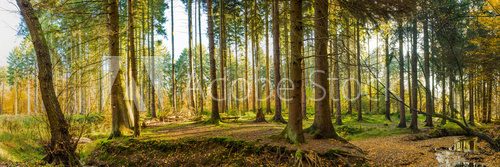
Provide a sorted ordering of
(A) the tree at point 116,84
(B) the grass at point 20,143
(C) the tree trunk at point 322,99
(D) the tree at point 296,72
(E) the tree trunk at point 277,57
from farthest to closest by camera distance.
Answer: (E) the tree trunk at point 277,57
(A) the tree at point 116,84
(C) the tree trunk at point 322,99
(B) the grass at point 20,143
(D) the tree at point 296,72

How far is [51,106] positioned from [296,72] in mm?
5595

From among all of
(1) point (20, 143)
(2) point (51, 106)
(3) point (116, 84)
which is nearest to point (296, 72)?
(2) point (51, 106)

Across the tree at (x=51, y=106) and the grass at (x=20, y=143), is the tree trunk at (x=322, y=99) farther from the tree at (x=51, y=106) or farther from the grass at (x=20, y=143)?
the grass at (x=20, y=143)

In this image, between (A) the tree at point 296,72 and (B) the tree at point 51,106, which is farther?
(A) the tree at point 296,72

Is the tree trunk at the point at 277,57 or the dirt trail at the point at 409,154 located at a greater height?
the tree trunk at the point at 277,57

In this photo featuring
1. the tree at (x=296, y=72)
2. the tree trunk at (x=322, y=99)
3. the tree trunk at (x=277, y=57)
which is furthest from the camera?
the tree trunk at (x=277, y=57)

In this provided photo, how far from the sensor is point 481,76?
18547 millimetres

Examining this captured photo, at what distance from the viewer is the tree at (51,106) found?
7.24 metres

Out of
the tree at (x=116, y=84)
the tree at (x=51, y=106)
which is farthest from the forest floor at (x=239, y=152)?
the tree at (x=51, y=106)

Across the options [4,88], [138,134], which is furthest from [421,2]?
[4,88]

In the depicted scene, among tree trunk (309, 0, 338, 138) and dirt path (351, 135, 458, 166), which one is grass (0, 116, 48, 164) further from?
dirt path (351, 135, 458, 166)

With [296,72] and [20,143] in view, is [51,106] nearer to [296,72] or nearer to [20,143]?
[20,143]

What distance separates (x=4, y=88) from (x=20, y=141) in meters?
49.7

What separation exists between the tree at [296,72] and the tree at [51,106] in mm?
5143
